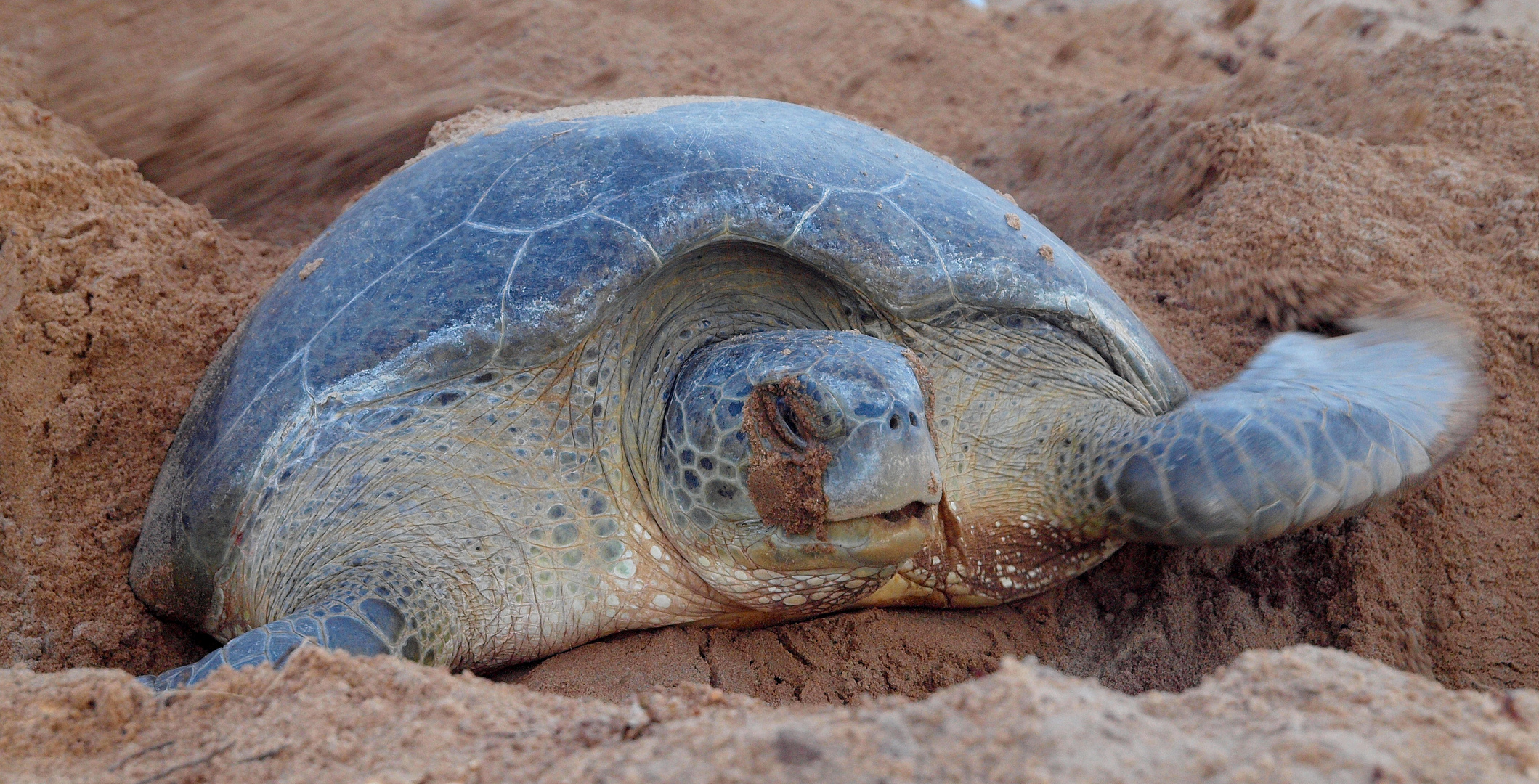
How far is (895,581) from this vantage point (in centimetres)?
215

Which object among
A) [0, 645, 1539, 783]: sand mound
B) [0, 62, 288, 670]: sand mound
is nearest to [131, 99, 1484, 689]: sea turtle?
[0, 62, 288, 670]: sand mound

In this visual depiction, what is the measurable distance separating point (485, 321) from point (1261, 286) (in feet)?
7.62

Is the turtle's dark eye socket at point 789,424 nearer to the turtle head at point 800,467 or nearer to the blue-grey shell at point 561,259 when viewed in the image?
the turtle head at point 800,467

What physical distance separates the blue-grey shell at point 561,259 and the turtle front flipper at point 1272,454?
1.26ft

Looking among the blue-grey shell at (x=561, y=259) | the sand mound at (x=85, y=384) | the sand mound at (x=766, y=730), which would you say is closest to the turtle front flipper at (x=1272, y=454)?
the blue-grey shell at (x=561, y=259)

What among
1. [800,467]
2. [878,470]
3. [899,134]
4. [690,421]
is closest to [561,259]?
[690,421]

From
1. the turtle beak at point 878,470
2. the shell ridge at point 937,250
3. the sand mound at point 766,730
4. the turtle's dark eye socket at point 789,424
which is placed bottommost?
the sand mound at point 766,730

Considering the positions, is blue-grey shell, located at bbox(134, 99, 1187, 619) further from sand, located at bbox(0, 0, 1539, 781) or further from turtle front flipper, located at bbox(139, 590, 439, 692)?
turtle front flipper, located at bbox(139, 590, 439, 692)

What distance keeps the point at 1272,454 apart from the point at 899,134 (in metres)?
3.37

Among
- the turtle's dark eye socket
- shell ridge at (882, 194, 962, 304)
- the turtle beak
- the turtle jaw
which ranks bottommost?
the turtle jaw

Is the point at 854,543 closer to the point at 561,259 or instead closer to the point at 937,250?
the point at 937,250

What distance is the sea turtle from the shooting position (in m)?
1.87

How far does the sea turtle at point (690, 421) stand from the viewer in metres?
1.87

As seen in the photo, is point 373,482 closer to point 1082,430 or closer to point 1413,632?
point 1082,430
